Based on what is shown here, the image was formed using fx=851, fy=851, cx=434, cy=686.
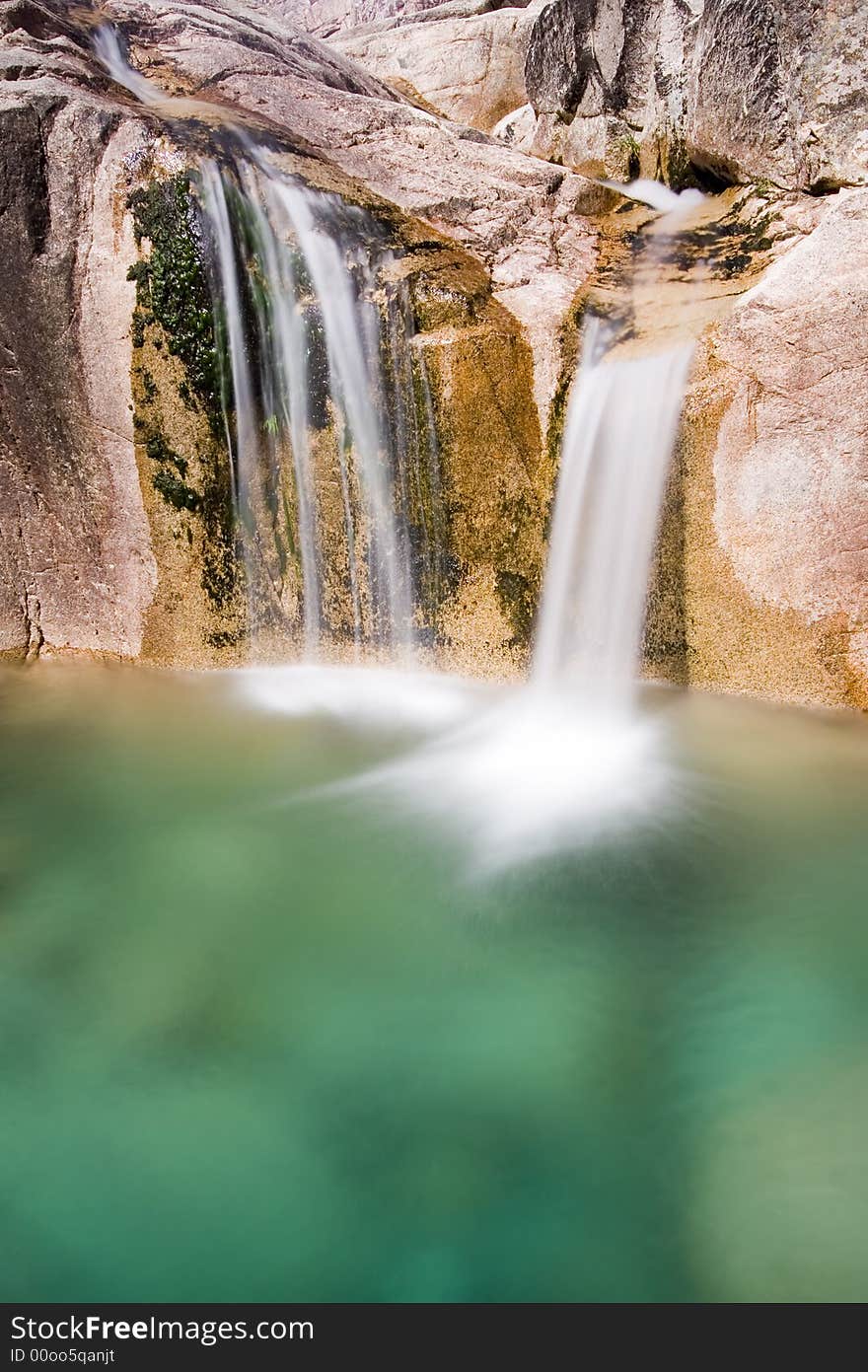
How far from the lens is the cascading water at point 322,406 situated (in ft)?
21.9

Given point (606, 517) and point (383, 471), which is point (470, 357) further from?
point (606, 517)

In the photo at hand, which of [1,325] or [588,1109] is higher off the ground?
[1,325]

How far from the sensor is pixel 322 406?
6.90 metres

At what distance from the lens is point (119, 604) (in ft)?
24.5

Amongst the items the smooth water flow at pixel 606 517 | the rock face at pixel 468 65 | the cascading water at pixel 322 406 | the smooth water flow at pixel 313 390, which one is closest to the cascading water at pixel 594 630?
the smooth water flow at pixel 606 517

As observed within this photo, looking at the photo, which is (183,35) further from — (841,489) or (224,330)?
(841,489)

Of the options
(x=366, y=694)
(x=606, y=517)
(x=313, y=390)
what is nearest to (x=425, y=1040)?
(x=366, y=694)

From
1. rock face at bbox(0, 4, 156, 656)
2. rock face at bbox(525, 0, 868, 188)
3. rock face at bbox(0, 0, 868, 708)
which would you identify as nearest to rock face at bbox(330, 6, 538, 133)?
rock face at bbox(525, 0, 868, 188)

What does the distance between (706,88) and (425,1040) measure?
823cm

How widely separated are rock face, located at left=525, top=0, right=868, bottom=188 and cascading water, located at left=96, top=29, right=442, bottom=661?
3302 mm

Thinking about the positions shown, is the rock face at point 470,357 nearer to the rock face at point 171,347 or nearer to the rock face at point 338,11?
the rock face at point 171,347

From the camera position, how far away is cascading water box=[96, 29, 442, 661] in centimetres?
668
